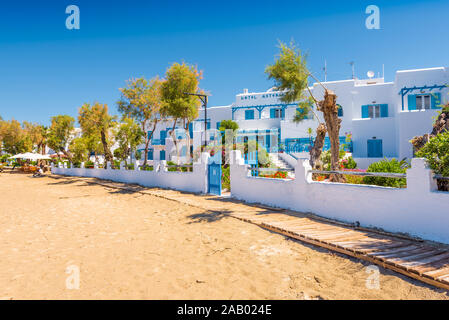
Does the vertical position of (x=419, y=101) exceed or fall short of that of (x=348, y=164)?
it exceeds it

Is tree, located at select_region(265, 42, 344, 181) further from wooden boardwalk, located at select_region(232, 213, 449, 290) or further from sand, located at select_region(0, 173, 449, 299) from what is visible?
sand, located at select_region(0, 173, 449, 299)

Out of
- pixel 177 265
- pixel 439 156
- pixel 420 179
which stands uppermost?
pixel 439 156

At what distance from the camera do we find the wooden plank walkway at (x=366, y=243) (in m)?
4.48

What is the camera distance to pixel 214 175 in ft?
45.6

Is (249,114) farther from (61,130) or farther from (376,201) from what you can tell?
(376,201)

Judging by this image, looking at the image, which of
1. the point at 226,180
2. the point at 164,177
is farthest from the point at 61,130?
the point at 226,180

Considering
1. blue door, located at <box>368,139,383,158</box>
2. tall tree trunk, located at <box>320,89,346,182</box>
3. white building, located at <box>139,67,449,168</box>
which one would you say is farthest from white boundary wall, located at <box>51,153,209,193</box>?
blue door, located at <box>368,139,383,158</box>

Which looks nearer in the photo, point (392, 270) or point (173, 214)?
point (392, 270)

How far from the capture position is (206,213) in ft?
32.0

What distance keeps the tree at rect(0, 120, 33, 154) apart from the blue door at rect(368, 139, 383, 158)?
1976 inches

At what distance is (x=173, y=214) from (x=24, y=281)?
5605 millimetres

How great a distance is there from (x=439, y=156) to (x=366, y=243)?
258cm
